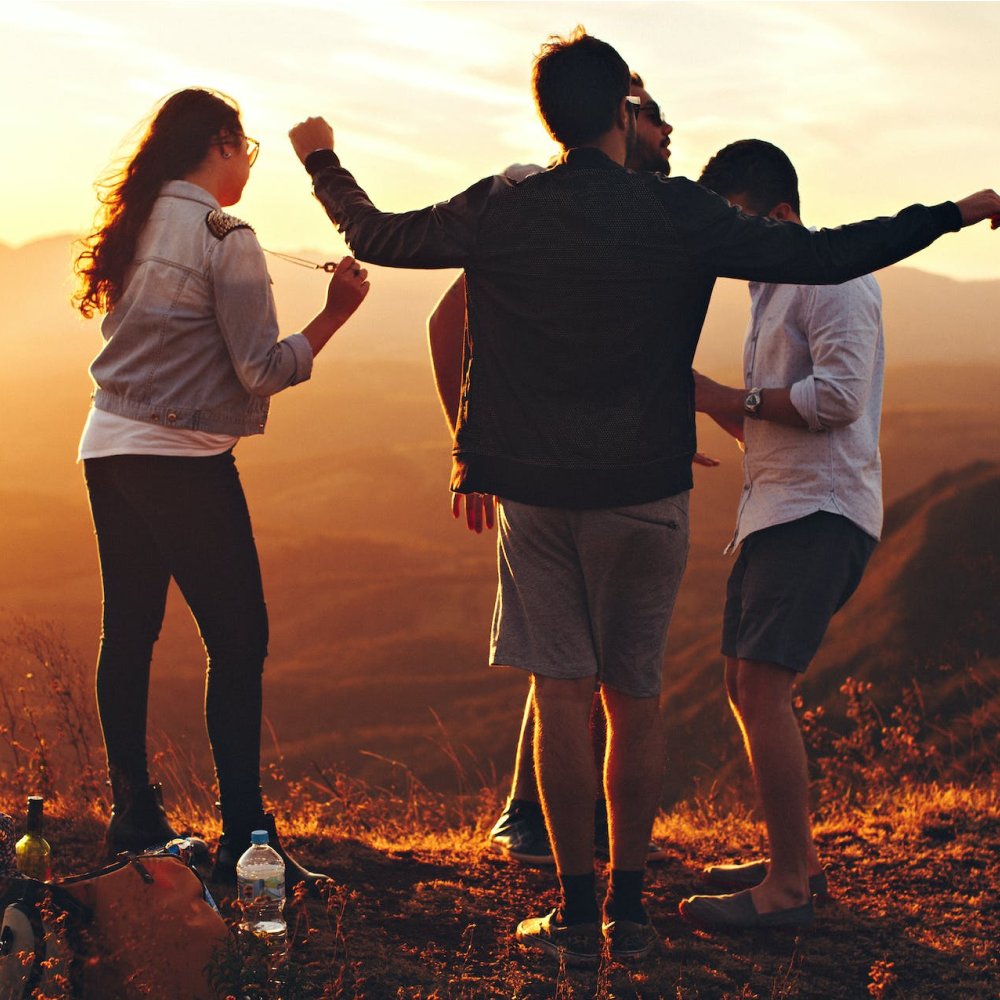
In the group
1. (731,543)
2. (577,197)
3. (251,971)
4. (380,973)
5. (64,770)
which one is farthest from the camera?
(64,770)

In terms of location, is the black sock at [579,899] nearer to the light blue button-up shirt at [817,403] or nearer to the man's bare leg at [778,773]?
the man's bare leg at [778,773]

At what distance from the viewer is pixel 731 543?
324 centimetres

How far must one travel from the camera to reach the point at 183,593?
298 centimetres

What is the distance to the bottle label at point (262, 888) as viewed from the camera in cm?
281

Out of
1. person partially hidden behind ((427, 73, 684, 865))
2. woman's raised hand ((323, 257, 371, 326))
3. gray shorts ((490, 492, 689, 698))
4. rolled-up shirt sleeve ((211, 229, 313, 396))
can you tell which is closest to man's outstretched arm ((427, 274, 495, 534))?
person partially hidden behind ((427, 73, 684, 865))

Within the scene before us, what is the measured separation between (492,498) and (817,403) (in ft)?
3.20

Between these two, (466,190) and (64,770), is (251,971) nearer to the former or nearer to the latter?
(466,190)

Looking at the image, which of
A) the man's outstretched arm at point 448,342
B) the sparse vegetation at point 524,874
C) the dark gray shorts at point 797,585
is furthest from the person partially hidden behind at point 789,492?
the man's outstretched arm at point 448,342

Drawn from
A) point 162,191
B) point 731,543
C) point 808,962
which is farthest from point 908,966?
point 162,191

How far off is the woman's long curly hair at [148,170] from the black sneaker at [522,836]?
1.97 m

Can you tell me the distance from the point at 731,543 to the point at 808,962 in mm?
1110

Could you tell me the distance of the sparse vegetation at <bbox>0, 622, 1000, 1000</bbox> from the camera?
2.80 m

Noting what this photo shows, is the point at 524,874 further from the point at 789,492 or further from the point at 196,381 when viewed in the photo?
the point at 196,381

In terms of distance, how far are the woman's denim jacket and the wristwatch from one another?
1.14m
